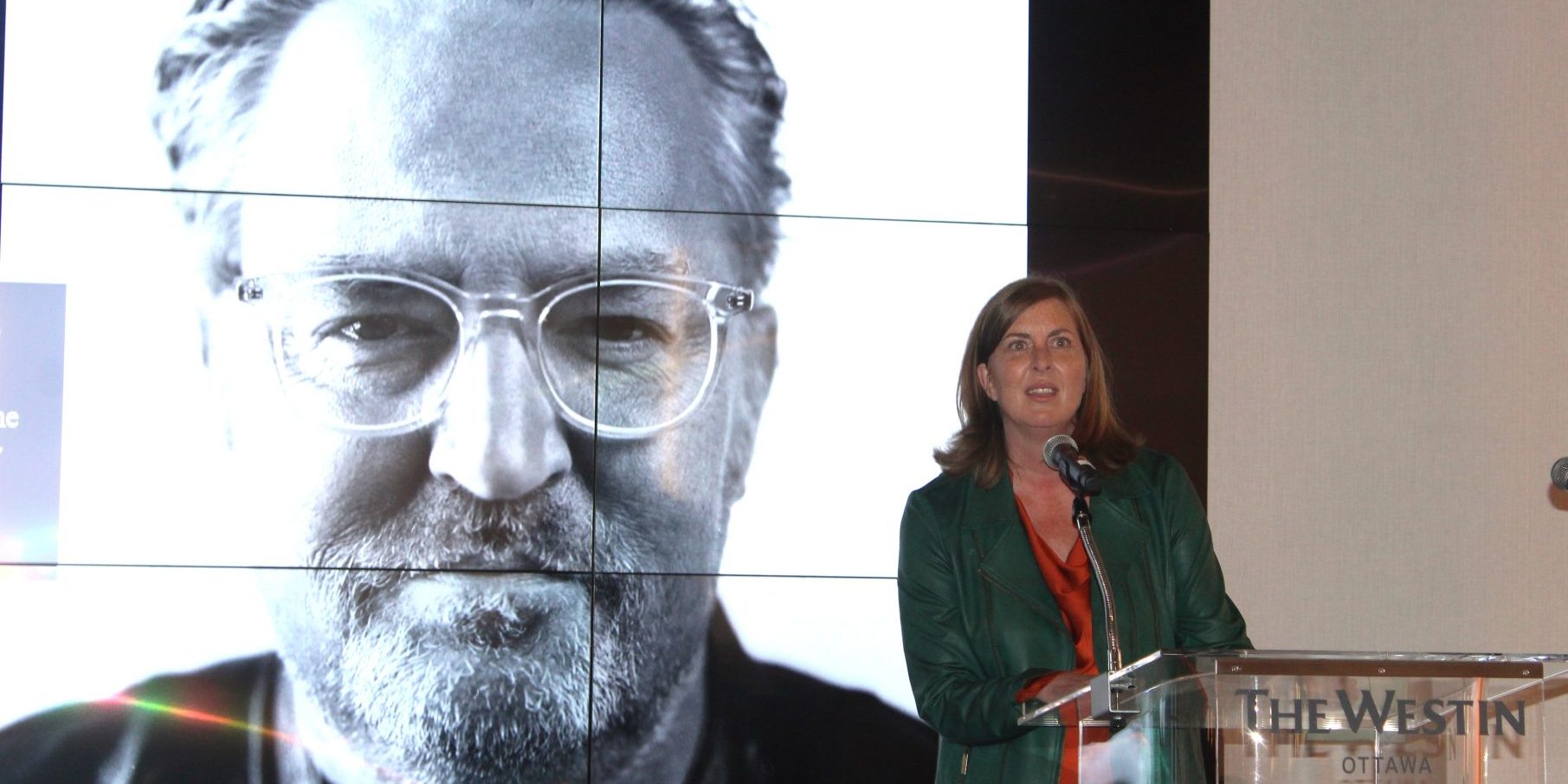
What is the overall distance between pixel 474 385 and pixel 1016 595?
5.07 feet

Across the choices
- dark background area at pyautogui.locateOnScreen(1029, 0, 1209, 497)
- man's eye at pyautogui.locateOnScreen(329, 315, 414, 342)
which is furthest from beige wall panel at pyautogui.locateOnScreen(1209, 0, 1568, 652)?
man's eye at pyautogui.locateOnScreen(329, 315, 414, 342)

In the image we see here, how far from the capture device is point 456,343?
365 cm

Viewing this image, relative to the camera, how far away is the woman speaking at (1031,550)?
2.62 meters

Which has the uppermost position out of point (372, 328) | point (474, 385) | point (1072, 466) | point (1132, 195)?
point (1132, 195)

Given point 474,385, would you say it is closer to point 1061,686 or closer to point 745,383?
point 745,383

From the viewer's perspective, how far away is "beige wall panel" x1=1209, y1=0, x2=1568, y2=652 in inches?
156

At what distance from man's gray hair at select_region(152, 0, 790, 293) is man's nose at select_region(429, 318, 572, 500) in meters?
0.59

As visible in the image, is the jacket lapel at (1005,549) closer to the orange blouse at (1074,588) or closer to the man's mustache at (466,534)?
the orange blouse at (1074,588)

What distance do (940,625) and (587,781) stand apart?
1.32 m

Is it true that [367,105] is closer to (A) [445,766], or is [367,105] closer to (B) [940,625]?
(A) [445,766]

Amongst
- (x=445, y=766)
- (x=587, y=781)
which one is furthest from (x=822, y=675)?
(x=445, y=766)

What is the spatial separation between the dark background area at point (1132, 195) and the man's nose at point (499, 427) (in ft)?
4.20

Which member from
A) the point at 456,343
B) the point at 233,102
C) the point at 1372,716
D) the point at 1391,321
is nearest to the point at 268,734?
the point at 456,343

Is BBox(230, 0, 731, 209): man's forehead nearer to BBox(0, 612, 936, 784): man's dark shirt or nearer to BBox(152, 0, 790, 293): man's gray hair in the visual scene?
BBox(152, 0, 790, 293): man's gray hair
